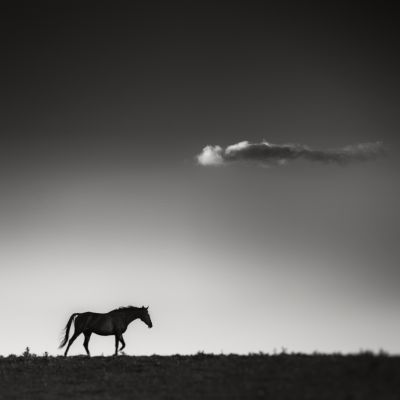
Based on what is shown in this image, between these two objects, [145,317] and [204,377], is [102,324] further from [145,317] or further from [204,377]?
[204,377]

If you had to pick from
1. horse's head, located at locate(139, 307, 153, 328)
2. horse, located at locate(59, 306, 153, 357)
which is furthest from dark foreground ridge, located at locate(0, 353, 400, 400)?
Result: horse's head, located at locate(139, 307, 153, 328)

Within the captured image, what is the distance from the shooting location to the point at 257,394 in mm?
16109

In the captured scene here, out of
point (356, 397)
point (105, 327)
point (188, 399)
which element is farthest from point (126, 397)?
point (105, 327)

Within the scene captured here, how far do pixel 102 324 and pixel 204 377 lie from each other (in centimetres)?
1214

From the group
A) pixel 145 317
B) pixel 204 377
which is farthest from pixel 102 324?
pixel 204 377

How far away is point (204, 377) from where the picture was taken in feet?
64.5

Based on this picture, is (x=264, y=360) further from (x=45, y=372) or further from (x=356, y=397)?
(x=45, y=372)

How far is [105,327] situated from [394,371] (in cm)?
1830

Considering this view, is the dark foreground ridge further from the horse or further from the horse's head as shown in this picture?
the horse's head

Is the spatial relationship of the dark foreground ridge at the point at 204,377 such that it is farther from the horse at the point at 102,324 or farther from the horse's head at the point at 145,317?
the horse's head at the point at 145,317

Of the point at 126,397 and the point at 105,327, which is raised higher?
the point at 105,327

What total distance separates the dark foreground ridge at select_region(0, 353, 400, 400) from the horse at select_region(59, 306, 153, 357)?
3386 millimetres

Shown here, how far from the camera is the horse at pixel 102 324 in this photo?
1201 inches

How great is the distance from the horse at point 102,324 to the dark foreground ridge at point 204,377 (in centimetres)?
339
